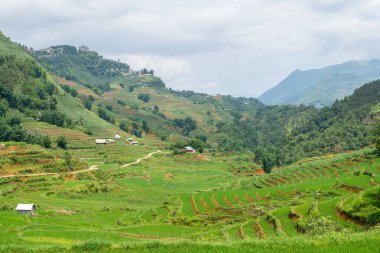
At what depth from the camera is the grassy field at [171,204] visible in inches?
966

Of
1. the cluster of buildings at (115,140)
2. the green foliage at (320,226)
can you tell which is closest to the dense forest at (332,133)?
the cluster of buildings at (115,140)

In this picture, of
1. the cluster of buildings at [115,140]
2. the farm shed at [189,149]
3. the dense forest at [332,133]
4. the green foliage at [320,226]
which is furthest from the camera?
the farm shed at [189,149]

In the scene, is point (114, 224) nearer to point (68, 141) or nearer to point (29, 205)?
point (29, 205)

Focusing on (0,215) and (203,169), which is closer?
(0,215)

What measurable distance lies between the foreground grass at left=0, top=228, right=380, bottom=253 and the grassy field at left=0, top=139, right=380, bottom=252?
0.18 ft

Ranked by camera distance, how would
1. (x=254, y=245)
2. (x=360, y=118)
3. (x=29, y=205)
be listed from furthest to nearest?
(x=360, y=118) → (x=29, y=205) → (x=254, y=245)

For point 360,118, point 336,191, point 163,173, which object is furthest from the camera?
point 360,118

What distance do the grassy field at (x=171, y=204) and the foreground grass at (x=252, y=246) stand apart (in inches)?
2.2

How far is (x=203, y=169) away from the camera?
12525 centimetres

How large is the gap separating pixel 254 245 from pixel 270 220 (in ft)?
56.7

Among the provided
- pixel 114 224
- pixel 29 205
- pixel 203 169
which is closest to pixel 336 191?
pixel 114 224

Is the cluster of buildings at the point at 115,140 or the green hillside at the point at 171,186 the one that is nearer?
the green hillside at the point at 171,186

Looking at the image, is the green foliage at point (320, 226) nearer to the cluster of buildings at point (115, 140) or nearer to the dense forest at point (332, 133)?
the dense forest at point (332, 133)

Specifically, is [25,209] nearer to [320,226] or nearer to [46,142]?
[320,226]
